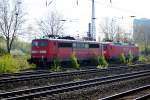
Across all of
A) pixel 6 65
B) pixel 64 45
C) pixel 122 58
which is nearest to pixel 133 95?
pixel 6 65

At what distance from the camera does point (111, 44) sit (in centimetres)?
4878

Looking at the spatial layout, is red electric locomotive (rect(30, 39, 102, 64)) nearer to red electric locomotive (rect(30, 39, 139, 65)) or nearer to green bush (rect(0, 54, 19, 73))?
red electric locomotive (rect(30, 39, 139, 65))

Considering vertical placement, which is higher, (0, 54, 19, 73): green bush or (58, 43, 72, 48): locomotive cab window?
(58, 43, 72, 48): locomotive cab window

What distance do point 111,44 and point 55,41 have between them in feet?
48.3

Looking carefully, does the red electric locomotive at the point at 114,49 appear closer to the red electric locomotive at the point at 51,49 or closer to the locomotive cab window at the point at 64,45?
the red electric locomotive at the point at 51,49

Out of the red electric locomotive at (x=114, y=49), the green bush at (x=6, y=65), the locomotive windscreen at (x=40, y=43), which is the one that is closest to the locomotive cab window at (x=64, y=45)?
the locomotive windscreen at (x=40, y=43)

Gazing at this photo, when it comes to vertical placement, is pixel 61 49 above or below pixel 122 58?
above

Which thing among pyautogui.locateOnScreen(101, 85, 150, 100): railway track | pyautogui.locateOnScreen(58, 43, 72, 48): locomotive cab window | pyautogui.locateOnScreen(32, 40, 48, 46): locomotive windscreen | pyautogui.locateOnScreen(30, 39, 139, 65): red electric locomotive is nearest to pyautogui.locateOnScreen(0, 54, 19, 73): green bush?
pyautogui.locateOnScreen(30, 39, 139, 65): red electric locomotive

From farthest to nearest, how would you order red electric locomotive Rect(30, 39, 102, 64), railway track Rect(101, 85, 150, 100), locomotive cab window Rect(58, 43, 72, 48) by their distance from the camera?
locomotive cab window Rect(58, 43, 72, 48) → red electric locomotive Rect(30, 39, 102, 64) → railway track Rect(101, 85, 150, 100)

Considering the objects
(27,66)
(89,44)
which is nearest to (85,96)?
(27,66)

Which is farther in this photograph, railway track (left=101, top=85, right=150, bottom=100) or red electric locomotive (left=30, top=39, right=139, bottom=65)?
red electric locomotive (left=30, top=39, right=139, bottom=65)

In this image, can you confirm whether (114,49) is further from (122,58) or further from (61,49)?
(61,49)

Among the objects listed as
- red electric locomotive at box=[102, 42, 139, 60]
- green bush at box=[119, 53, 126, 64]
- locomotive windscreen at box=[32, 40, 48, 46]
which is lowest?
green bush at box=[119, 53, 126, 64]

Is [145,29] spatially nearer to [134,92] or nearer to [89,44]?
[89,44]
